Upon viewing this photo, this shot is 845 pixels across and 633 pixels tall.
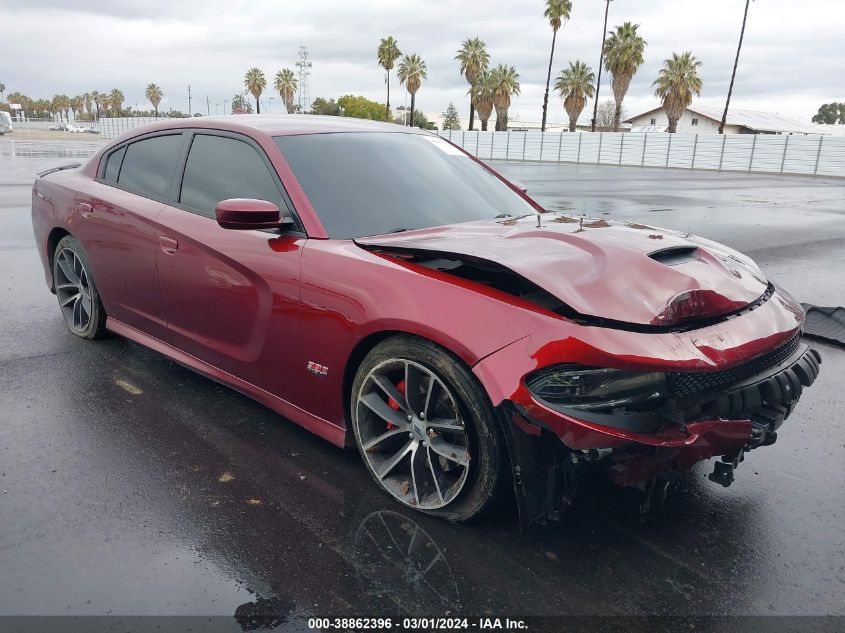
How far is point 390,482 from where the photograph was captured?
2.87m

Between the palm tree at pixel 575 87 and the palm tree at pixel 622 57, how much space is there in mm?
4513

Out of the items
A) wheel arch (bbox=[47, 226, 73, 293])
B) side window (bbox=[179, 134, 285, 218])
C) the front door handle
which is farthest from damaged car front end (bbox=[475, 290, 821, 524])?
wheel arch (bbox=[47, 226, 73, 293])

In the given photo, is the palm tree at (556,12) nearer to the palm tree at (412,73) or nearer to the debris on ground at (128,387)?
the palm tree at (412,73)

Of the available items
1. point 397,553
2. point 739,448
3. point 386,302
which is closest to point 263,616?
point 397,553

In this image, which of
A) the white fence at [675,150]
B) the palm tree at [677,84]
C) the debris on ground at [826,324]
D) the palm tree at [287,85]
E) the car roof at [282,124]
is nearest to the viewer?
the car roof at [282,124]

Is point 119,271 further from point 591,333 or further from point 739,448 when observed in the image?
point 739,448

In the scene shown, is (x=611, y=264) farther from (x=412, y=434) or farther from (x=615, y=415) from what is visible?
(x=412, y=434)

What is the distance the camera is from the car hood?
7.93ft

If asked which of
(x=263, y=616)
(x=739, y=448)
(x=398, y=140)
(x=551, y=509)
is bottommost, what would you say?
(x=263, y=616)

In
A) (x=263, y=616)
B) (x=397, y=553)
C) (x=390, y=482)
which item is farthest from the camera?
(x=390, y=482)

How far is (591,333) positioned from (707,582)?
98 cm

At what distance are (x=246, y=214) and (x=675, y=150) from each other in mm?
41307

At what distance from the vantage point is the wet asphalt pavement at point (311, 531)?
231 cm

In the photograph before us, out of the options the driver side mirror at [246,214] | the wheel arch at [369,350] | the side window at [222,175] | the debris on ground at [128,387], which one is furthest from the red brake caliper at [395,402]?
the debris on ground at [128,387]
